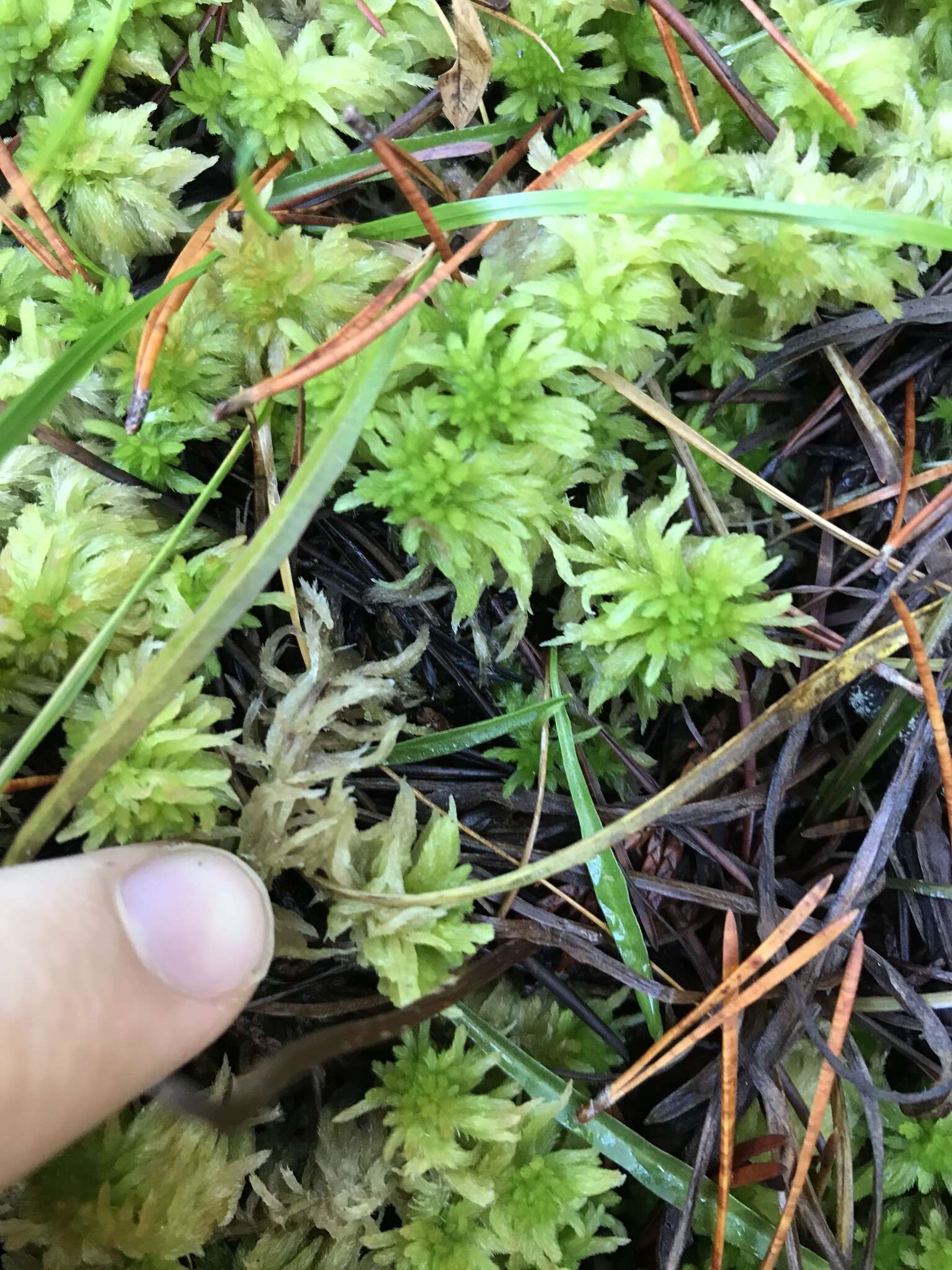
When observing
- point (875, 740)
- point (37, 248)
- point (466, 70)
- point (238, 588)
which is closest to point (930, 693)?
point (875, 740)

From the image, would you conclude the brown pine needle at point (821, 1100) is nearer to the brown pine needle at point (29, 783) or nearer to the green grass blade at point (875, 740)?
the green grass blade at point (875, 740)

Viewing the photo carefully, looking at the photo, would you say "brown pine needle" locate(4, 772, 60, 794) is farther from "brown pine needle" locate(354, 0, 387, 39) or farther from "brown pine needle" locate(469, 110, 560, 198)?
→ "brown pine needle" locate(354, 0, 387, 39)

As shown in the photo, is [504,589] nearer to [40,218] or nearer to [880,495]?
[880,495]

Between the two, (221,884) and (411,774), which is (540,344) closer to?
(411,774)

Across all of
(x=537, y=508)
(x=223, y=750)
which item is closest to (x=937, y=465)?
(x=537, y=508)

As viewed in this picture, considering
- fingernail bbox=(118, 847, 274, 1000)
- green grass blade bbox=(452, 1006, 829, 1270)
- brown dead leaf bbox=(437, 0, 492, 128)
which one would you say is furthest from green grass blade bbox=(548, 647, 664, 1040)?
brown dead leaf bbox=(437, 0, 492, 128)
